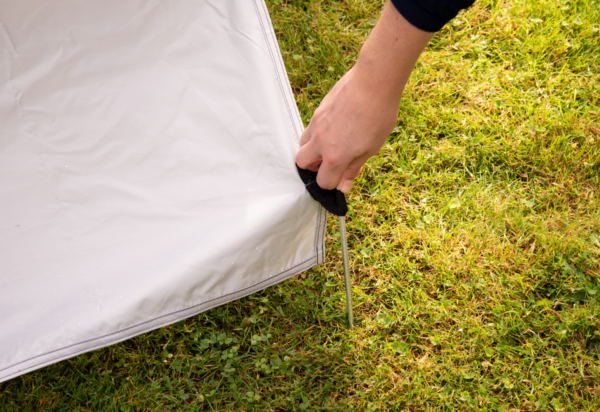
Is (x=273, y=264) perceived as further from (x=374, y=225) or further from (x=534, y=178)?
(x=534, y=178)

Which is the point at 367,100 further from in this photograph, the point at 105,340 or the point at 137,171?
the point at 105,340

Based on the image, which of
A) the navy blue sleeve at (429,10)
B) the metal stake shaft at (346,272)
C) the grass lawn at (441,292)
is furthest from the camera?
the grass lawn at (441,292)

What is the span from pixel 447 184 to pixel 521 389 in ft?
2.79

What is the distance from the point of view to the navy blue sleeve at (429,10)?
0.84m

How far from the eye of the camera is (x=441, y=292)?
172cm

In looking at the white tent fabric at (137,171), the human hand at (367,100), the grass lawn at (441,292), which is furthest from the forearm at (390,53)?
the grass lawn at (441,292)

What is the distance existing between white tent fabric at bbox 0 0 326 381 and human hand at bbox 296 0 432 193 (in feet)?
0.54

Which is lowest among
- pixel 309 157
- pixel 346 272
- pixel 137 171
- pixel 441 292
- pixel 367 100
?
pixel 441 292

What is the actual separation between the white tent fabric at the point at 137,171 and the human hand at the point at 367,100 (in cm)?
16

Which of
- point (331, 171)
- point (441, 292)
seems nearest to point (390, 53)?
point (331, 171)

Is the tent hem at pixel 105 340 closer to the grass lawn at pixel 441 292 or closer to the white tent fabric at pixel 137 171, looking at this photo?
the white tent fabric at pixel 137 171

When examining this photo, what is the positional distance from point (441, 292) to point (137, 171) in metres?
1.22

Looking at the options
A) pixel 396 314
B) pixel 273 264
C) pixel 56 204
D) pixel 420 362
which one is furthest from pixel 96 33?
pixel 420 362

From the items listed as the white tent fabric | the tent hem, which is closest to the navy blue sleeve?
the white tent fabric
